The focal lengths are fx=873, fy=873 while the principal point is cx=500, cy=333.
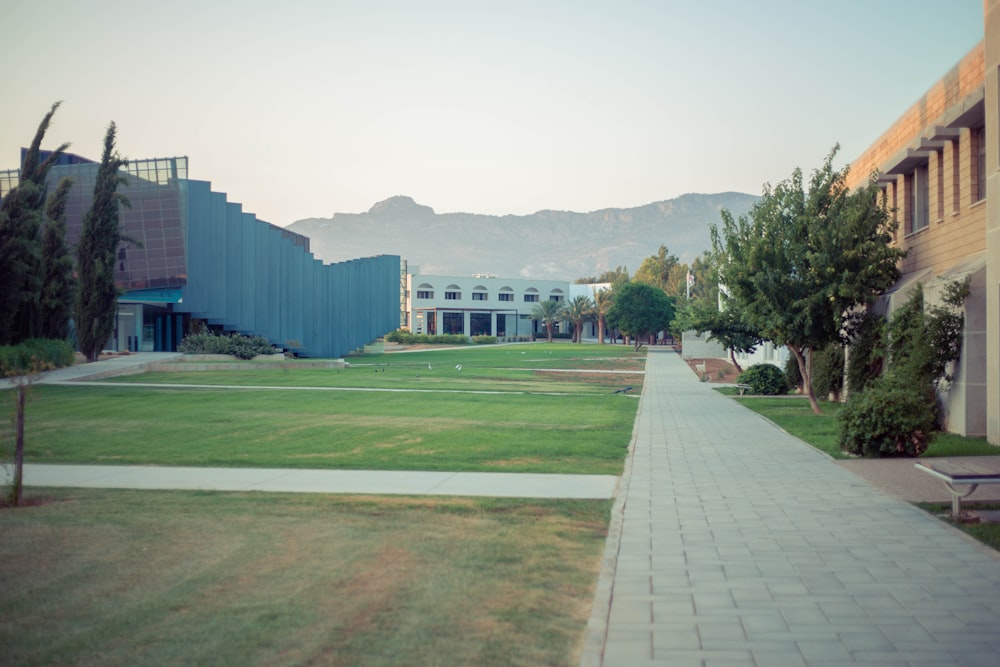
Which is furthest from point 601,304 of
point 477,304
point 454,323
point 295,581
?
point 295,581

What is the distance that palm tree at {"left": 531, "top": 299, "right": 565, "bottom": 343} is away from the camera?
124312mm

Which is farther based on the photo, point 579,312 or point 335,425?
point 579,312

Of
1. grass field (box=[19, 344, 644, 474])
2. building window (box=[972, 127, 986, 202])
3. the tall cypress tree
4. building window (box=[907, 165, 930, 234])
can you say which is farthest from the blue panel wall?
building window (box=[972, 127, 986, 202])

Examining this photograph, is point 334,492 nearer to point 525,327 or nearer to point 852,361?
point 852,361

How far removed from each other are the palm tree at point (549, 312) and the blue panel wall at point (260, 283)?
165ft

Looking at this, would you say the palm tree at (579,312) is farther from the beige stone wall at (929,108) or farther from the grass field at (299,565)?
the grass field at (299,565)

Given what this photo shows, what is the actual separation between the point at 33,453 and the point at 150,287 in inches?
1766

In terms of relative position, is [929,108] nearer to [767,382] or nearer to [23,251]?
[767,382]

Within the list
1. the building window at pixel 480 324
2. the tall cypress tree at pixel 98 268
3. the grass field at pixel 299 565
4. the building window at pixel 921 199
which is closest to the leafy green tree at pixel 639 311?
the building window at pixel 480 324

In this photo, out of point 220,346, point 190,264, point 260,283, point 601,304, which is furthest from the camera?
point 601,304

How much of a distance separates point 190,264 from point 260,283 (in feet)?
18.4

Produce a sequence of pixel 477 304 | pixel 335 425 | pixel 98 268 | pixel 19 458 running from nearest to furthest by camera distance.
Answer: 1. pixel 19 458
2. pixel 335 425
3. pixel 98 268
4. pixel 477 304

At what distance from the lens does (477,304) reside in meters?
132

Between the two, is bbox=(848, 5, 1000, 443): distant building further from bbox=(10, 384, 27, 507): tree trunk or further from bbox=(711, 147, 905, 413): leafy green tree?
→ bbox=(10, 384, 27, 507): tree trunk
